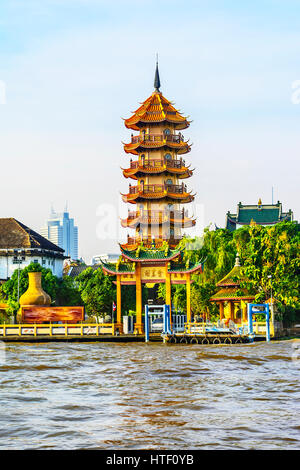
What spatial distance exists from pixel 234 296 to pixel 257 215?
30659mm

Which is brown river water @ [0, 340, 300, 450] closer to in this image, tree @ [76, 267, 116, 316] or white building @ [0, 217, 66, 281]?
tree @ [76, 267, 116, 316]

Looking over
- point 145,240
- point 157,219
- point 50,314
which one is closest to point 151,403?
point 50,314

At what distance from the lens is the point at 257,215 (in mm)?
76812

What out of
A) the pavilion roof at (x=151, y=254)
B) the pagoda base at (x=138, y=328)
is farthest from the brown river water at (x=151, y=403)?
the pavilion roof at (x=151, y=254)

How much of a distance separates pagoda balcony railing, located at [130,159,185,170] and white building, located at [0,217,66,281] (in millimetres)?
18956

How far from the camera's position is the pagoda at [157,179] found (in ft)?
208

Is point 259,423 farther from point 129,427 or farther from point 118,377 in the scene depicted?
point 118,377

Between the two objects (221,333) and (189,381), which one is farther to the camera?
(221,333)

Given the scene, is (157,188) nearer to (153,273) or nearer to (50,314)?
(153,273)
